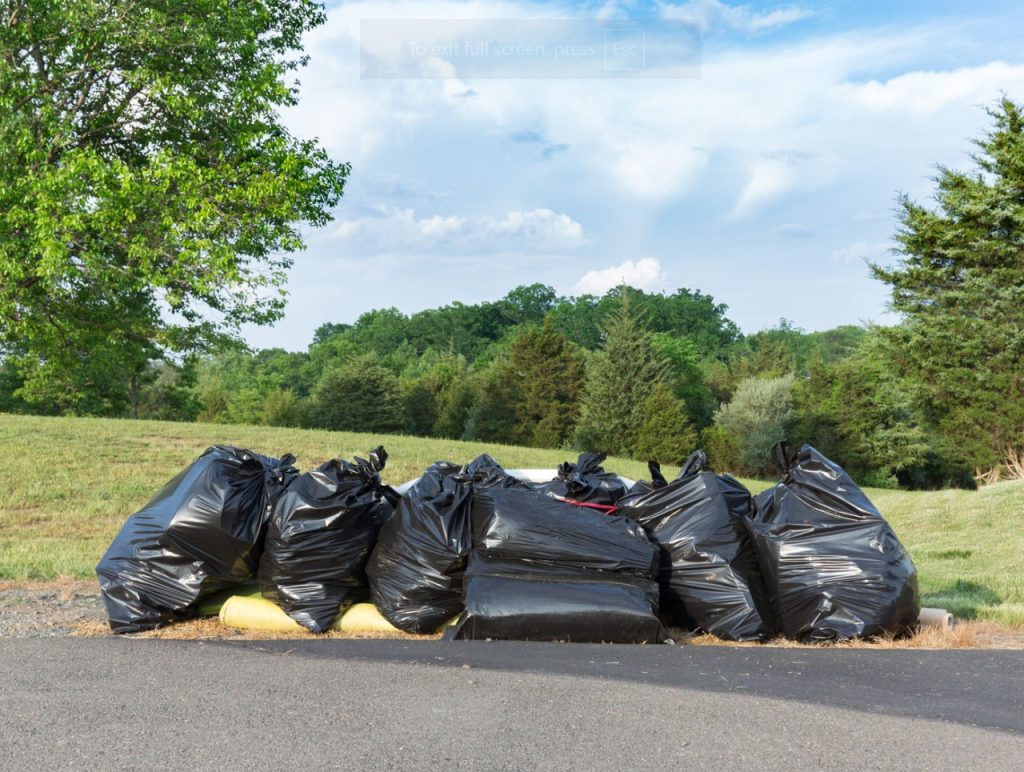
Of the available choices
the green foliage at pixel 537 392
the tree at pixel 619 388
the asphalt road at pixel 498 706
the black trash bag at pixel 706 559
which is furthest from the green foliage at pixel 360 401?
the asphalt road at pixel 498 706

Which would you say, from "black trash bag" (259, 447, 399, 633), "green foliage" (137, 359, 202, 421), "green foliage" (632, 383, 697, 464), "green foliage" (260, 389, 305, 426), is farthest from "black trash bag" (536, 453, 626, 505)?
"green foliage" (260, 389, 305, 426)

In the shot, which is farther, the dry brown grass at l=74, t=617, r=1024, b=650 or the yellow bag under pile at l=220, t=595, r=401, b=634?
the yellow bag under pile at l=220, t=595, r=401, b=634

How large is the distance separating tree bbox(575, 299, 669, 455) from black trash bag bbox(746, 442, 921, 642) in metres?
37.6

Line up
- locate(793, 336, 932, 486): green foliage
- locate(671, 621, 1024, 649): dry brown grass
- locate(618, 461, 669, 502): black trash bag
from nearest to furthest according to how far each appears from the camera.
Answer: locate(671, 621, 1024, 649): dry brown grass < locate(618, 461, 669, 502): black trash bag < locate(793, 336, 932, 486): green foliage

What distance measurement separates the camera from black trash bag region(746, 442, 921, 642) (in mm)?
5219

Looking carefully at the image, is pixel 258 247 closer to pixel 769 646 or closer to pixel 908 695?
pixel 769 646

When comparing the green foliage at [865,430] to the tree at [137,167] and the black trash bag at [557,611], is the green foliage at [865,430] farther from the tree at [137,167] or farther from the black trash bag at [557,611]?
the black trash bag at [557,611]

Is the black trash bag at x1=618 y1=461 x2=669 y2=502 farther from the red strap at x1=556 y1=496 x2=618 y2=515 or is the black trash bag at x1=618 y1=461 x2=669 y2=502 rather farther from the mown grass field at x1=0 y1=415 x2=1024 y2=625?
the mown grass field at x1=0 y1=415 x2=1024 y2=625

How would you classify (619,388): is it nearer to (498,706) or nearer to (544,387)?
(544,387)

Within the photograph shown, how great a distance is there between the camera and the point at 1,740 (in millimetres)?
3166

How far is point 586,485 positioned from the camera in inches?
238

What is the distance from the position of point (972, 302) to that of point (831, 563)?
22.0m

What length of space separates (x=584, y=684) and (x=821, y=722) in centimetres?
96

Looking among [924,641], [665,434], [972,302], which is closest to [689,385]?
[665,434]
